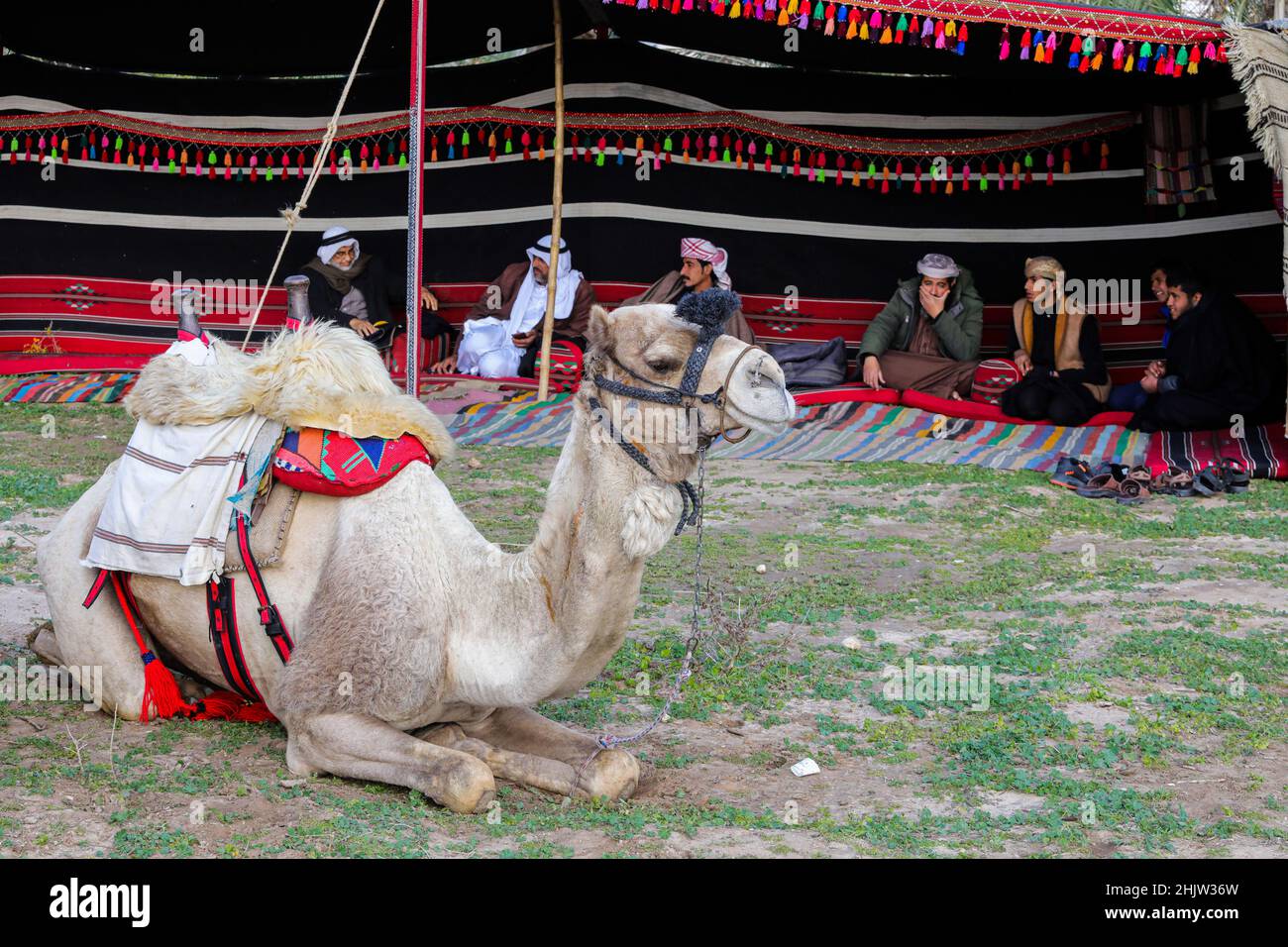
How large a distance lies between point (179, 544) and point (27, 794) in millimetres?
741

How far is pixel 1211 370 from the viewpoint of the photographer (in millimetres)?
8961

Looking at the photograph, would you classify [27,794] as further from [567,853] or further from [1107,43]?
[1107,43]

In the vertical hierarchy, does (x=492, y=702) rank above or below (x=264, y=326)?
below

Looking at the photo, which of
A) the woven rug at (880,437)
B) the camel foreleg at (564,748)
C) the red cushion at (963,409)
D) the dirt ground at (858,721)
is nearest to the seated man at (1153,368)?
the woven rug at (880,437)

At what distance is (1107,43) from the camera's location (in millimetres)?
7895

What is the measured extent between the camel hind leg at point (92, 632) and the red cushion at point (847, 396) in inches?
243

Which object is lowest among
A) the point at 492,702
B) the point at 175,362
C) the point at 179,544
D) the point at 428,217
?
the point at 492,702

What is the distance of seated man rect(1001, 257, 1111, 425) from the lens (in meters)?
9.47

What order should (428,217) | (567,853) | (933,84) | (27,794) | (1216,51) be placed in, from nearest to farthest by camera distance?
(567,853) → (27,794) → (1216,51) → (933,84) → (428,217)

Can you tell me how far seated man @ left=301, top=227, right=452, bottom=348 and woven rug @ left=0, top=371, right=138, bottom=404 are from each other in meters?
1.53

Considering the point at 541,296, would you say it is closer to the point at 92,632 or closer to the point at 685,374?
the point at 92,632

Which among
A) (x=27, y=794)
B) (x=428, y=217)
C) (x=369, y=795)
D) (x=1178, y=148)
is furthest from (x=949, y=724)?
(x=428, y=217)

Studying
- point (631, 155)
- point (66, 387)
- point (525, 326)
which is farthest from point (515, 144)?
point (66, 387)

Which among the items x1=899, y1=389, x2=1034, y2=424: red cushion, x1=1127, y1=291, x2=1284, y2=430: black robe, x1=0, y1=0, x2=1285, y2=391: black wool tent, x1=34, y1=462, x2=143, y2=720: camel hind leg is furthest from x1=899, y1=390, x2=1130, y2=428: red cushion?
x1=34, y1=462, x2=143, y2=720: camel hind leg
